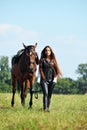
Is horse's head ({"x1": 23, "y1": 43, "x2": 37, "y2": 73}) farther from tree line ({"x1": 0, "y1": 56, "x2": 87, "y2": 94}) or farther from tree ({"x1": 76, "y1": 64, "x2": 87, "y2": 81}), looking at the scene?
tree ({"x1": 76, "y1": 64, "x2": 87, "y2": 81})

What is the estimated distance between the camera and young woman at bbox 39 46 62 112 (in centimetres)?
1684

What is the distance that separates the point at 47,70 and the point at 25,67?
3143 mm

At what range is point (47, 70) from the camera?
16.9 meters

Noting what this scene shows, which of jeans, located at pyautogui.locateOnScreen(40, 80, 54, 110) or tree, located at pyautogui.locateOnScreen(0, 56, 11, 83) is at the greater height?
tree, located at pyautogui.locateOnScreen(0, 56, 11, 83)

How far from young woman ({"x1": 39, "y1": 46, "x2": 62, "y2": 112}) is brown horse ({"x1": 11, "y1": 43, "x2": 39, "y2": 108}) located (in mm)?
2204

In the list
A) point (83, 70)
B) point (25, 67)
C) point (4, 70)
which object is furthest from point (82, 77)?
point (25, 67)

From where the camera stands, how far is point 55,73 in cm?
1702

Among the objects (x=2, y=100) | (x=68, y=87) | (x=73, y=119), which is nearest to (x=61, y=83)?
(x=68, y=87)

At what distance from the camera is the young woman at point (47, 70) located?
16844 millimetres

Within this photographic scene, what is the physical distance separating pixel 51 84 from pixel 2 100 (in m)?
7.67

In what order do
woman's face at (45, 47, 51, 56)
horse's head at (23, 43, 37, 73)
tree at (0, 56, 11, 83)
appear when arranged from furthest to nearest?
1. tree at (0, 56, 11, 83)
2. horse's head at (23, 43, 37, 73)
3. woman's face at (45, 47, 51, 56)

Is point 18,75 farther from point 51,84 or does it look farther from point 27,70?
point 51,84

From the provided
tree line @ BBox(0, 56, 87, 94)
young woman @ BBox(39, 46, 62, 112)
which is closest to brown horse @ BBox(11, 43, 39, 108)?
young woman @ BBox(39, 46, 62, 112)

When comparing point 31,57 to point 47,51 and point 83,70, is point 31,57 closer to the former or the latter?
point 47,51
